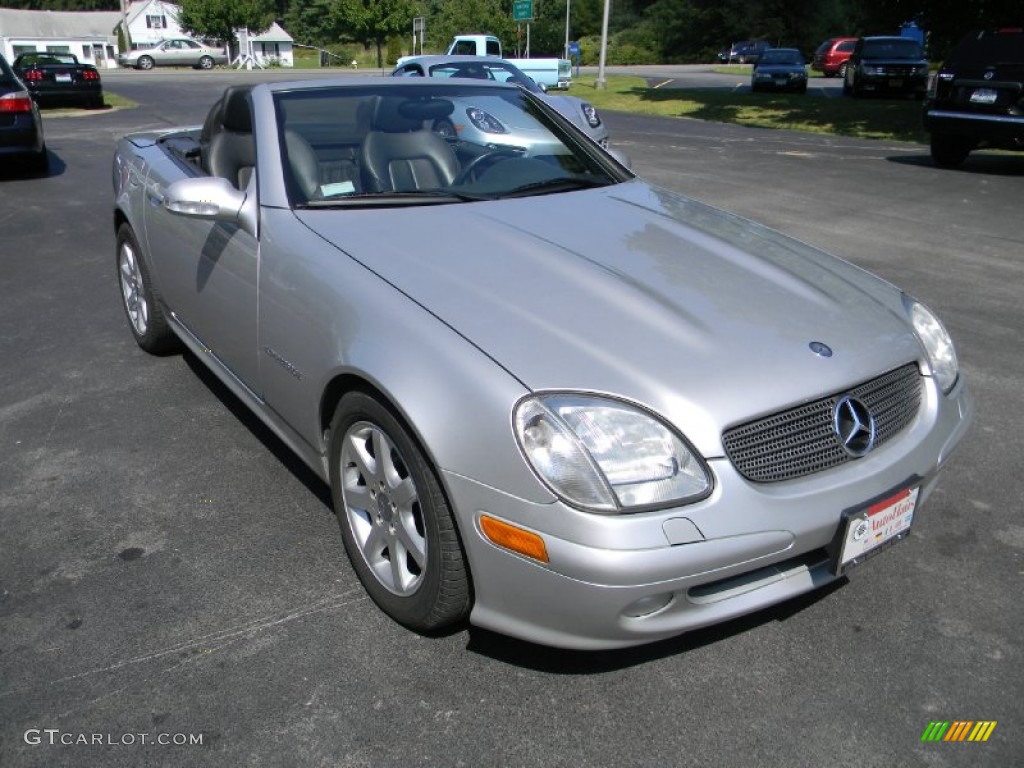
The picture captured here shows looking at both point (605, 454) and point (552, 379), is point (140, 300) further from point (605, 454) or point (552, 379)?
point (605, 454)

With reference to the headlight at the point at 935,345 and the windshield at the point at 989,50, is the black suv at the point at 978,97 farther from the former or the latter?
the headlight at the point at 935,345

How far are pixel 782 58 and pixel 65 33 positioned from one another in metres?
75.7

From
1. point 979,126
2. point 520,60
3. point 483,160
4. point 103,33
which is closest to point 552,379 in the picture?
point 483,160

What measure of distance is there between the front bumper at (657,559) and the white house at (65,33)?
2789 inches

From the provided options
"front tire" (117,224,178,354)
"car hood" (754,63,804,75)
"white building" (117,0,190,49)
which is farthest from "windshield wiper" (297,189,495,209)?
"white building" (117,0,190,49)

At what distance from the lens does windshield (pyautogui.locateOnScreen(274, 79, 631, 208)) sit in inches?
132

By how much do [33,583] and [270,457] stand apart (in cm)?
109

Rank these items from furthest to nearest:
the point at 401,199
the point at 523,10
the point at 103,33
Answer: the point at 103,33
the point at 523,10
the point at 401,199

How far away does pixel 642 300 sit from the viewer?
262 cm

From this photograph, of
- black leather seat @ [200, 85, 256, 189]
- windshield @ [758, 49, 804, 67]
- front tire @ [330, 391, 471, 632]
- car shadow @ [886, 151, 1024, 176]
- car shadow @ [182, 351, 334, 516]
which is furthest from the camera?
windshield @ [758, 49, 804, 67]

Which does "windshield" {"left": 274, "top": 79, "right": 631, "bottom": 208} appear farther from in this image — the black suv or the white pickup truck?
the white pickup truck

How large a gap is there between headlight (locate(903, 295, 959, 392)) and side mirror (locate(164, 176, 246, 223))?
7.85ft

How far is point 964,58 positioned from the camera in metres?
12.3

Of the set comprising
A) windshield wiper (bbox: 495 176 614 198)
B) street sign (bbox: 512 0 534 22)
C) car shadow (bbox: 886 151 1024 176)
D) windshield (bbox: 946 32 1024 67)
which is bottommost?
car shadow (bbox: 886 151 1024 176)
